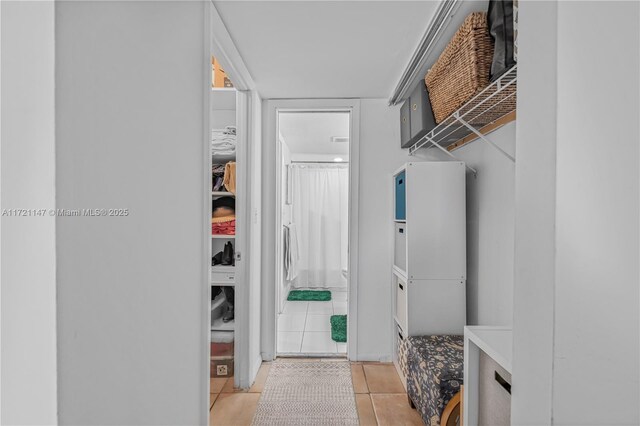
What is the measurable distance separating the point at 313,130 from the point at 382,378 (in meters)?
2.78

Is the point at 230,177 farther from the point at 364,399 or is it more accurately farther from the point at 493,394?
the point at 493,394

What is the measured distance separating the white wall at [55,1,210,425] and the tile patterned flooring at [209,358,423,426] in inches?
30.7

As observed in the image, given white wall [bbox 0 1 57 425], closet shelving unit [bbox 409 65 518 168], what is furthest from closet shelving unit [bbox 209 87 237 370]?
white wall [bbox 0 1 57 425]

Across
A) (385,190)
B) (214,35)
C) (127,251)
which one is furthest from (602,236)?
(385,190)

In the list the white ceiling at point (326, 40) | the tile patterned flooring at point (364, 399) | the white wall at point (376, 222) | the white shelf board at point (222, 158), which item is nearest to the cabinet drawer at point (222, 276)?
the tile patterned flooring at point (364, 399)

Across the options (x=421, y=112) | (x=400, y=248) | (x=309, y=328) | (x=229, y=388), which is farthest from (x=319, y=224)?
(x=421, y=112)

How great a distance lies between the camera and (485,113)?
1.90 m

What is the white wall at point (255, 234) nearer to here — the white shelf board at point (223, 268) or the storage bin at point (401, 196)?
the white shelf board at point (223, 268)

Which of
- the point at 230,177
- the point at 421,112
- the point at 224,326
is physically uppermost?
the point at 421,112

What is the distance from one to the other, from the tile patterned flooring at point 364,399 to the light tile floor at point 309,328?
428 millimetres

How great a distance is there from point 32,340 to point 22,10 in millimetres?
414

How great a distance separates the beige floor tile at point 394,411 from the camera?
7.24 feet

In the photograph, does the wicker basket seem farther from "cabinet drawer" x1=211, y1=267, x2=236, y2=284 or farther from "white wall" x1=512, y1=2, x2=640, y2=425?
"cabinet drawer" x1=211, y1=267, x2=236, y2=284

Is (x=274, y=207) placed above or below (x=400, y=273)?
above
